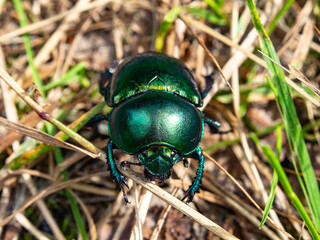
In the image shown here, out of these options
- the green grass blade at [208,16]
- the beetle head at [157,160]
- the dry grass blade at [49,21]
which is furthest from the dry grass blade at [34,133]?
the green grass blade at [208,16]

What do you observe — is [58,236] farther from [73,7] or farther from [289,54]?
[289,54]

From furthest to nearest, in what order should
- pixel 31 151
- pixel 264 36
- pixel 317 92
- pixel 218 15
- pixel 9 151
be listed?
1. pixel 218 15
2. pixel 9 151
3. pixel 31 151
4. pixel 264 36
5. pixel 317 92

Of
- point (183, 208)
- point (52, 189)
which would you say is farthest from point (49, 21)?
point (183, 208)

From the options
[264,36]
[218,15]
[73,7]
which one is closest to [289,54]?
[218,15]

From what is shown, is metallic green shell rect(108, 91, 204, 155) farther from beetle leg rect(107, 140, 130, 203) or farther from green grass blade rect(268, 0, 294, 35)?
green grass blade rect(268, 0, 294, 35)

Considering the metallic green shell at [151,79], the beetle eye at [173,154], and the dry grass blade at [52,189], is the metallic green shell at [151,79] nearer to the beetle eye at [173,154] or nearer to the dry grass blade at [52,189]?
the beetle eye at [173,154]
